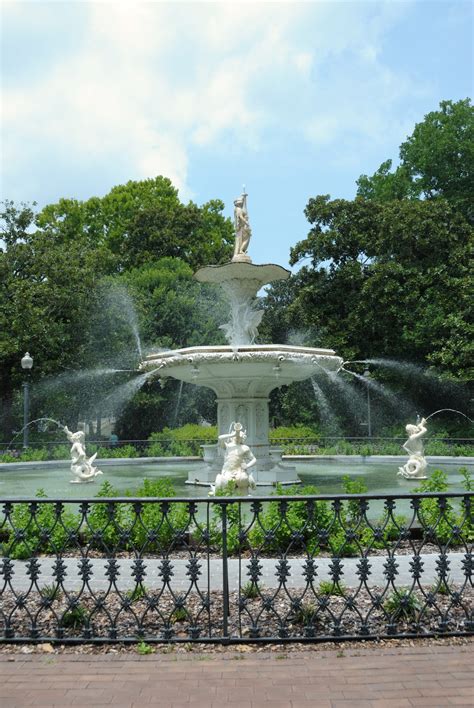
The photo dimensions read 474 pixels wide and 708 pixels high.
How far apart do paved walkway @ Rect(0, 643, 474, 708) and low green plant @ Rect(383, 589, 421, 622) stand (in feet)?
1.18

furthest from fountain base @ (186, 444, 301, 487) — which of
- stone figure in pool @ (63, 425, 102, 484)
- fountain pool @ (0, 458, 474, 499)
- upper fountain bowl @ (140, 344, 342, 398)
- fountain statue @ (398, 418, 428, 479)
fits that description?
fountain statue @ (398, 418, 428, 479)

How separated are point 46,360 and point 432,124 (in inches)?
956

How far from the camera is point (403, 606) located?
5590 mm

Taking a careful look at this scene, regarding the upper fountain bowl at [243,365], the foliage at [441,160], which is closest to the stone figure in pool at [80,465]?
the upper fountain bowl at [243,365]

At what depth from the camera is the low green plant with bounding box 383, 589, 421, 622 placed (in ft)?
18.3

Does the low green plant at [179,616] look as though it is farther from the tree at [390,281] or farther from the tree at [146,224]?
the tree at [146,224]

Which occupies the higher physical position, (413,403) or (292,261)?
(292,261)

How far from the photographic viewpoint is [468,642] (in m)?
5.35

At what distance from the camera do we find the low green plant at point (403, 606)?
18.3 ft

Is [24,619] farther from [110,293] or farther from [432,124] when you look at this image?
[432,124]

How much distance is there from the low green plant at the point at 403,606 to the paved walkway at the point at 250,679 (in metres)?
0.36

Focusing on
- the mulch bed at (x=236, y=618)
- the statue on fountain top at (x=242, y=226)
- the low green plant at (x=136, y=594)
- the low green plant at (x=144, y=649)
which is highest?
the statue on fountain top at (x=242, y=226)

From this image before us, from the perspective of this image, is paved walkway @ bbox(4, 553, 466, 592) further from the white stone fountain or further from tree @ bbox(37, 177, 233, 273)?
tree @ bbox(37, 177, 233, 273)

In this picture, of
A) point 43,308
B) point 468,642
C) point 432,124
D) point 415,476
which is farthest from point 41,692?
point 432,124
